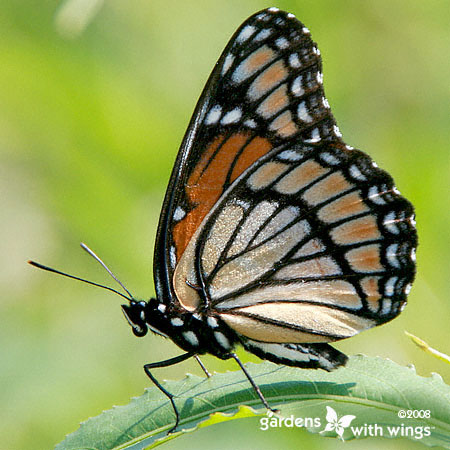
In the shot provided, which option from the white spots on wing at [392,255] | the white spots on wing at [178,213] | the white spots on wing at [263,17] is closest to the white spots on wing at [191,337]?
the white spots on wing at [178,213]

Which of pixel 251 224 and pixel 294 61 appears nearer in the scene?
pixel 294 61

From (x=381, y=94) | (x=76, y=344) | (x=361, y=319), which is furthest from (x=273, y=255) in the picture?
(x=381, y=94)

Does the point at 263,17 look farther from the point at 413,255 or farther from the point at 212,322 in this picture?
the point at 212,322

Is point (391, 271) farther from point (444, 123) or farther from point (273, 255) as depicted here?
point (444, 123)

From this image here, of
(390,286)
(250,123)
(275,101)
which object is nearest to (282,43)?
(275,101)

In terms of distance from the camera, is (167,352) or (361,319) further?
(167,352)

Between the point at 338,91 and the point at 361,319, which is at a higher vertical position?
the point at 338,91
